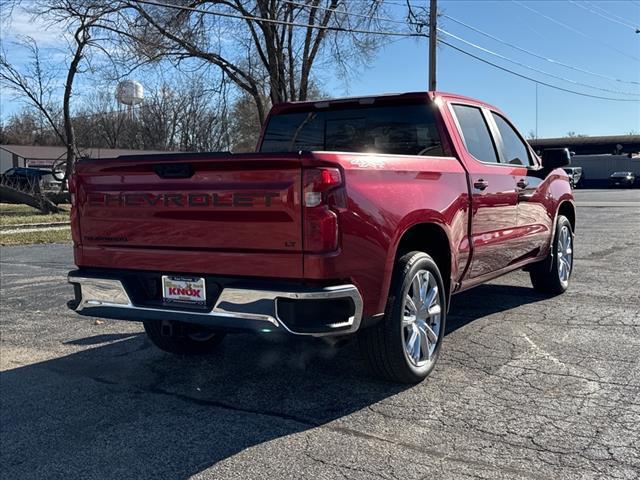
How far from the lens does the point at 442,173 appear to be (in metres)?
4.60

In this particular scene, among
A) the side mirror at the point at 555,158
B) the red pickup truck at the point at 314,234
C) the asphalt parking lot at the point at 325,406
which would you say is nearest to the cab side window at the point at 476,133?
the red pickup truck at the point at 314,234

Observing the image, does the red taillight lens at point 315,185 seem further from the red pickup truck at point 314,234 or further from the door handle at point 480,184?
the door handle at point 480,184

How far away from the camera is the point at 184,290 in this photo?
3.92 meters

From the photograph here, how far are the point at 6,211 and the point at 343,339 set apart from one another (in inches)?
969

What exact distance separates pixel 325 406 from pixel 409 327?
78 centimetres

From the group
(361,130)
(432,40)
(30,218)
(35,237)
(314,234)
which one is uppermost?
(432,40)

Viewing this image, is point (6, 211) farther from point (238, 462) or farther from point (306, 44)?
point (238, 462)

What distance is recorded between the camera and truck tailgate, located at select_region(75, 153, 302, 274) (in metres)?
3.53

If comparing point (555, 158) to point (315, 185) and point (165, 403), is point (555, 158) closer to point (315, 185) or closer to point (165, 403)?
point (315, 185)

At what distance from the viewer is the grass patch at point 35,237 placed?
578 inches

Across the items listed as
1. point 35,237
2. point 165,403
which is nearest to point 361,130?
point 165,403

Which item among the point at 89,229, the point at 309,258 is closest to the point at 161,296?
the point at 89,229

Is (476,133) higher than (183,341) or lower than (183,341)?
higher

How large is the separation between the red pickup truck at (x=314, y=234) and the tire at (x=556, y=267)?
163cm
